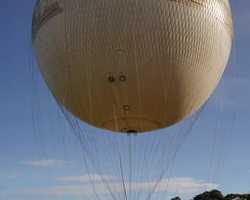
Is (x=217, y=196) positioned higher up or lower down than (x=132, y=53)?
lower down

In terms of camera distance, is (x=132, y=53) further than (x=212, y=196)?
No

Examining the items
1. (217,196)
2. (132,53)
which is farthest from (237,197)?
(132,53)

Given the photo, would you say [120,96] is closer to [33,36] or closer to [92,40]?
[92,40]

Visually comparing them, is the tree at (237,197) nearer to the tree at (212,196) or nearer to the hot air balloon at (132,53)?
the tree at (212,196)

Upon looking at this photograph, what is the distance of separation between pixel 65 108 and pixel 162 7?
749cm

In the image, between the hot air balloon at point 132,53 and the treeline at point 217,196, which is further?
the treeline at point 217,196

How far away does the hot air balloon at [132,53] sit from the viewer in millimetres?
12344

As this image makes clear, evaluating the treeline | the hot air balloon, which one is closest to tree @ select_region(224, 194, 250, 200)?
the treeline

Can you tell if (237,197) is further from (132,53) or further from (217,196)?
(132,53)

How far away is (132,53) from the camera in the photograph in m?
12.7

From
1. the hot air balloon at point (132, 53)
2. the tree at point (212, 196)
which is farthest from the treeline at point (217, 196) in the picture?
the hot air balloon at point (132, 53)

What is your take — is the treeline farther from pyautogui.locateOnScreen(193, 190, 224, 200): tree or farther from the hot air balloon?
the hot air balloon

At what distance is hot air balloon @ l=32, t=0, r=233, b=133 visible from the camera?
12344 millimetres

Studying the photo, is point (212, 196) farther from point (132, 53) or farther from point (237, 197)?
point (132, 53)
